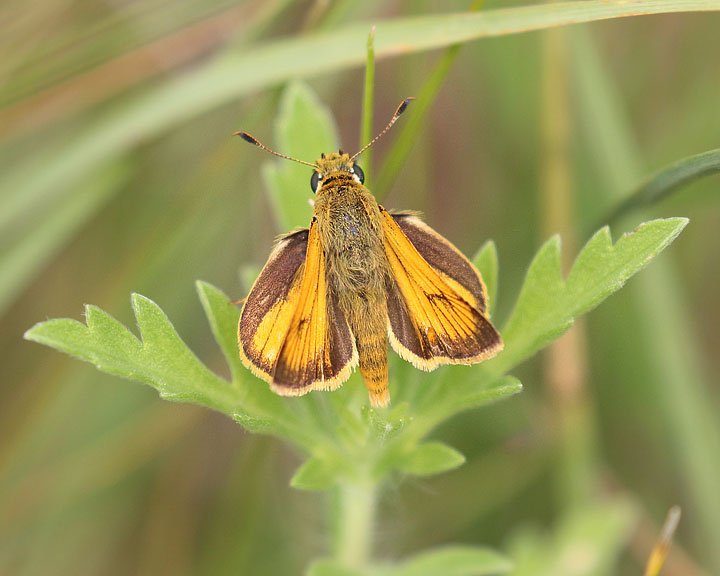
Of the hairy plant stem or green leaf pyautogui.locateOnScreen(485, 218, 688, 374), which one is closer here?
green leaf pyautogui.locateOnScreen(485, 218, 688, 374)

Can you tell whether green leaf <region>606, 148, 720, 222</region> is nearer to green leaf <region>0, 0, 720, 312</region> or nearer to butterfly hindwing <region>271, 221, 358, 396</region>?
green leaf <region>0, 0, 720, 312</region>

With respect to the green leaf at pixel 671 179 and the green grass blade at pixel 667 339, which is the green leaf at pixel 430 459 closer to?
the green leaf at pixel 671 179

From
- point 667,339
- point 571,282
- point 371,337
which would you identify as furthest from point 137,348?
point 667,339

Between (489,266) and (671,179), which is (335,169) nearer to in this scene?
(489,266)

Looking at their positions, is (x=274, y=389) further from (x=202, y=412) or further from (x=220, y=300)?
(x=202, y=412)

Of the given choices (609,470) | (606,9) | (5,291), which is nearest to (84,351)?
(5,291)

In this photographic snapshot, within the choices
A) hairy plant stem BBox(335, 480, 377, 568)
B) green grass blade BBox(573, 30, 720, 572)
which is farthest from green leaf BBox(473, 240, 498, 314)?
green grass blade BBox(573, 30, 720, 572)
